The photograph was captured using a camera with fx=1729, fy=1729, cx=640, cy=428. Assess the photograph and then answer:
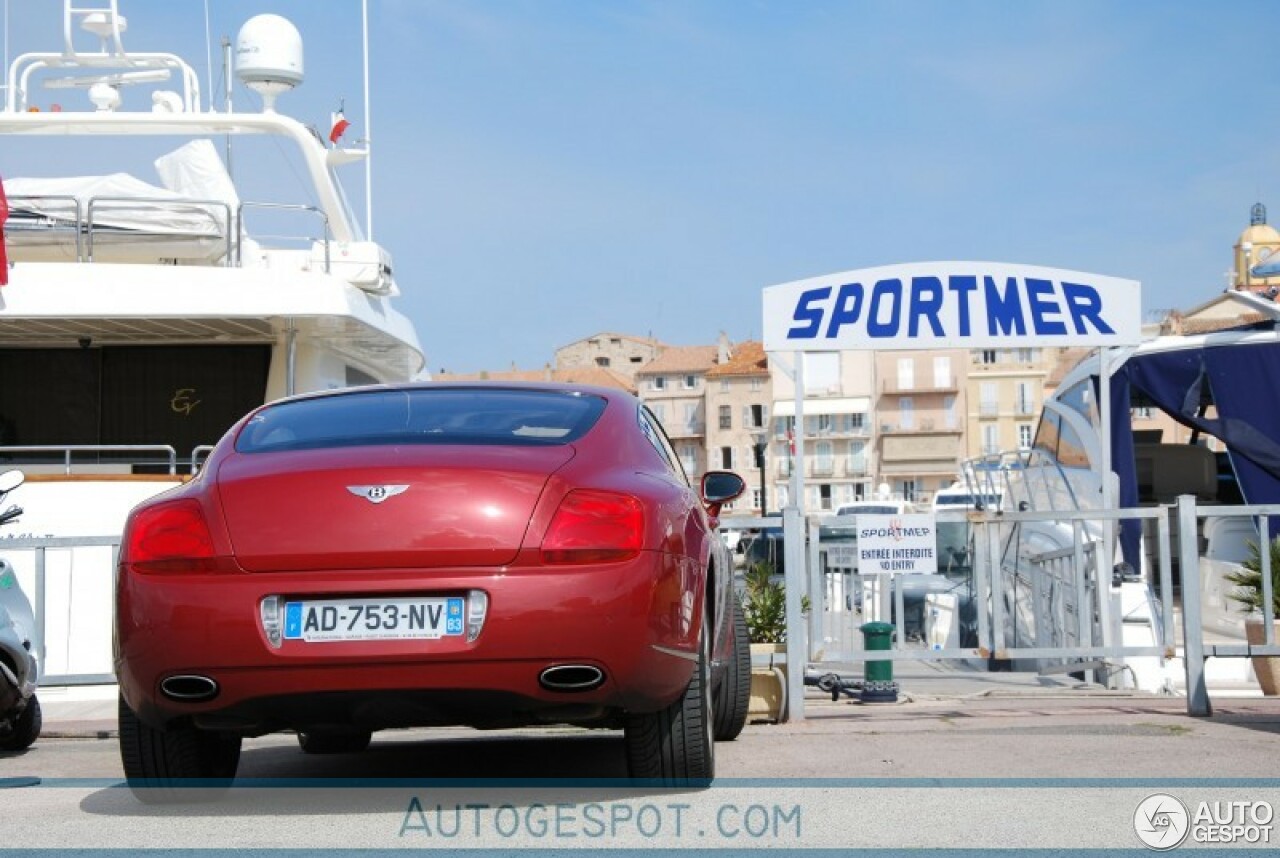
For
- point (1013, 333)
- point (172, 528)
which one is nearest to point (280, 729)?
point (172, 528)

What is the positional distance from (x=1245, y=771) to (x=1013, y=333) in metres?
6.97

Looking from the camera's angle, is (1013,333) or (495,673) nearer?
(495,673)

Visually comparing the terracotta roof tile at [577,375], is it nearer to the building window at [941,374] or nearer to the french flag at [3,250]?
the building window at [941,374]

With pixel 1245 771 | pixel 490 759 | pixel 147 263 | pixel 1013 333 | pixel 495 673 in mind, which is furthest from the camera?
pixel 147 263

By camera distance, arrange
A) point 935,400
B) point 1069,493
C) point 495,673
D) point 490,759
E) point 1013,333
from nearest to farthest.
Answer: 1. point 495,673
2. point 490,759
3. point 1013,333
4. point 1069,493
5. point 935,400

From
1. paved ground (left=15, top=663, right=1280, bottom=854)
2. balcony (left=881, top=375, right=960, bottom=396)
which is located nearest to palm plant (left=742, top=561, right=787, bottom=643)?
paved ground (left=15, top=663, right=1280, bottom=854)

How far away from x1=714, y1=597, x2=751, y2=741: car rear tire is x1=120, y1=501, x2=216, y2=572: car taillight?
2.69m

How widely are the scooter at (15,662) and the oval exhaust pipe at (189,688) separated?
8.84ft

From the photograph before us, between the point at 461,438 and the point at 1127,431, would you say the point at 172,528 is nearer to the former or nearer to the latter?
the point at 461,438

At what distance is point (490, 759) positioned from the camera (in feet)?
23.1

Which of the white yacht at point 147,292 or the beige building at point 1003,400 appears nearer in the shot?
the white yacht at point 147,292

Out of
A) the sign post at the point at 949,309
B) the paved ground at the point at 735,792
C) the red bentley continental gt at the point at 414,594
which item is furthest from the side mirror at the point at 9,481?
the sign post at the point at 949,309

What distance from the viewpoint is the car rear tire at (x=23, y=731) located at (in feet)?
26.5

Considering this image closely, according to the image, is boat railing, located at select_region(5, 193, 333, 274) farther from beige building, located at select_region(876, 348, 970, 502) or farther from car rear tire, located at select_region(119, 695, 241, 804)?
beige building, located at select_region(876, 348, 970, 502)
